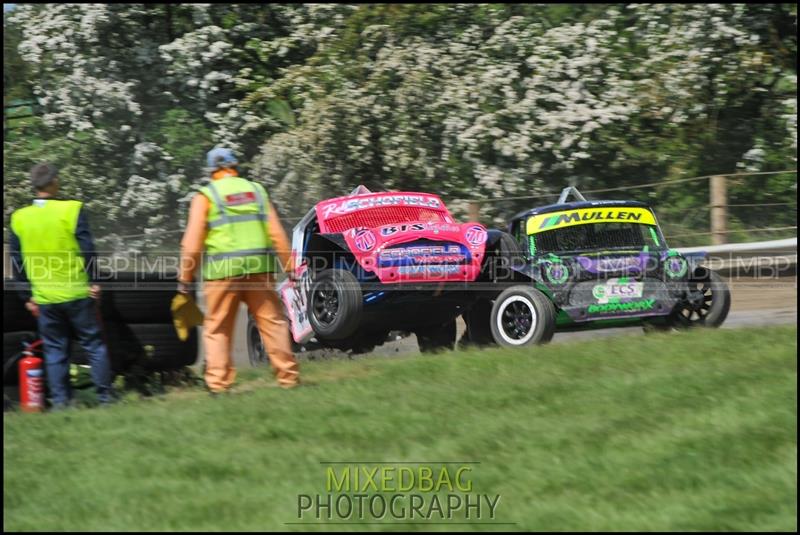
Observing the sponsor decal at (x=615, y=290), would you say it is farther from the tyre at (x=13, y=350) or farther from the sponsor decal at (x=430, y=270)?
the tyre at (x=13, y=350)

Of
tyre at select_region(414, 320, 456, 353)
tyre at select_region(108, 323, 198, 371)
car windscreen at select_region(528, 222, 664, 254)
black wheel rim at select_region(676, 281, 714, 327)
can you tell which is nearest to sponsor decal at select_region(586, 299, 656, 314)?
black wheel rim at select_region(676, 281, 714, 327)

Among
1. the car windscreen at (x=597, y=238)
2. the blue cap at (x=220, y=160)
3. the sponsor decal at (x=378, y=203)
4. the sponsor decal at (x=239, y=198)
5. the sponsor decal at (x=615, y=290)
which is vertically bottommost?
the sponsor decal at (x=615, y=290)

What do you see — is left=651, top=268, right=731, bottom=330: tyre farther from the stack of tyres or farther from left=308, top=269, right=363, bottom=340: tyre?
the stack of tyres

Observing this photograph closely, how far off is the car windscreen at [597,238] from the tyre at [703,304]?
57cm

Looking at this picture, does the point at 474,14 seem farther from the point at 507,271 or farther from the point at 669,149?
the point at 507,271

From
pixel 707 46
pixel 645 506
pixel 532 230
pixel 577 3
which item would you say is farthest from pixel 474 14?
pixel 645 506

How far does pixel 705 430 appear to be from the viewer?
6609mm

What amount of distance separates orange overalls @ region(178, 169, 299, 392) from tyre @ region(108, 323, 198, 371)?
96 cm

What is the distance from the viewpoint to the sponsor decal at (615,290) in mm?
10719

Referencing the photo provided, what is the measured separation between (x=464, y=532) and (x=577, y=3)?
17329mm

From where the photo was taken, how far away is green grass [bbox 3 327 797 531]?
5668 mm

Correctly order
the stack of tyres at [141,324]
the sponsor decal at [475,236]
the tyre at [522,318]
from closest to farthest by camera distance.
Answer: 1. the stack of tyres at [141,324]
2. the tyre at [522,318]
3. the sponsor decal at [475,236]

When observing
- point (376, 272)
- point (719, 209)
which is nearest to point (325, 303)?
point (376, 272)

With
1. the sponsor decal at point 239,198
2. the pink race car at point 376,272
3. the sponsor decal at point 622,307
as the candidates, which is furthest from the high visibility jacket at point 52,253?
the sponsor decal at point 622,307
